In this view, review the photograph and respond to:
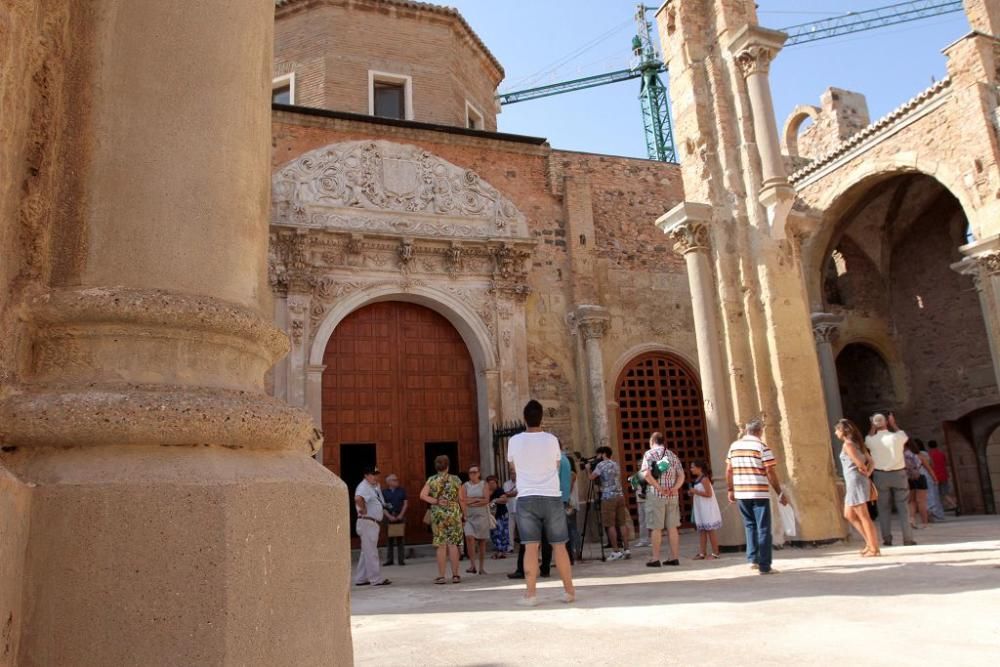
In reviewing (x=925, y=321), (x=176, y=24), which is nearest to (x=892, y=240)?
(x=925, y=321)

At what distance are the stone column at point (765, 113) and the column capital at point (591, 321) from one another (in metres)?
4.92

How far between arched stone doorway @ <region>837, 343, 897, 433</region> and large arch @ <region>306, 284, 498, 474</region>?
1294 centimetres

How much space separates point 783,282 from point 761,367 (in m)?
1.16

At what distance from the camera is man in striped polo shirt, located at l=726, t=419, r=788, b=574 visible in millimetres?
6957

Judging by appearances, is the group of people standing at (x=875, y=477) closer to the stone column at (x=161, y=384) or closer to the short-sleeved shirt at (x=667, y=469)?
the short-sleeved shirt at (x=667, y=469)

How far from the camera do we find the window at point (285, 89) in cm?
1664

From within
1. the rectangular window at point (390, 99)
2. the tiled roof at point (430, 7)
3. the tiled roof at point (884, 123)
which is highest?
the tiled roof at point (430, 7)

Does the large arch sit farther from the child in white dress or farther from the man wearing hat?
the child in white dress

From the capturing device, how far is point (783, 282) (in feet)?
33.6

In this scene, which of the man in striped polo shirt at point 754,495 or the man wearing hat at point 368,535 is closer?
the man in striped polo shirt at point 754,495

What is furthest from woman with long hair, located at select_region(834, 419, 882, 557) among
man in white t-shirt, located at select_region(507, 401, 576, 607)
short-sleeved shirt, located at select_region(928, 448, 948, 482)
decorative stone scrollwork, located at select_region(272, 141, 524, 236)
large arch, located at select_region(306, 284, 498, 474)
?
short-sleeved shirt, located at select_region(928, 448, 948, 482)

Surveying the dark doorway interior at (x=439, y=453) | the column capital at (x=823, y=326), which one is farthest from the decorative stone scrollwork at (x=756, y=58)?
the column capital at (x=823, y=326)

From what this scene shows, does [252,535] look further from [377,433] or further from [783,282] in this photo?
[377,433]

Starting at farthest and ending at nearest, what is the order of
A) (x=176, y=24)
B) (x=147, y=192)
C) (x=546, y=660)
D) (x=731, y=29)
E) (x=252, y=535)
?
(x=731, y=29), (x=546, y=660), (x=176, y=24), (x=147, y=192), (x=252, y=535)
